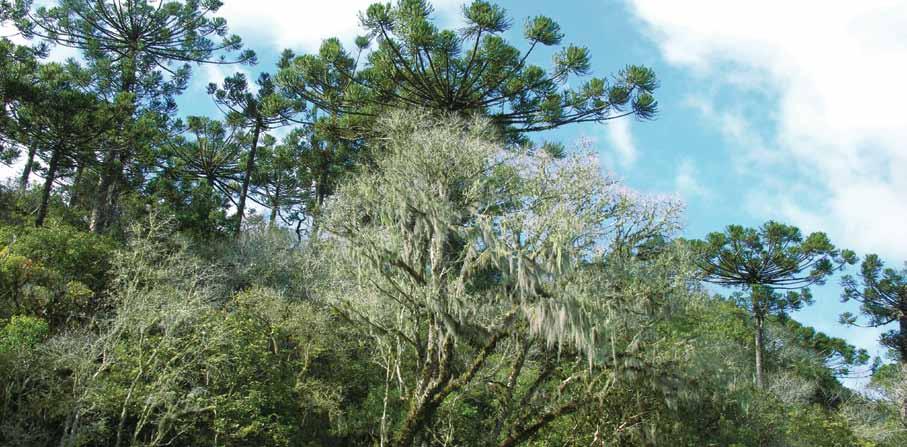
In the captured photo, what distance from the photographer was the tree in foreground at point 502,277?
1124 cm

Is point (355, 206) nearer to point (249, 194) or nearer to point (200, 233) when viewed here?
point (200, 233)

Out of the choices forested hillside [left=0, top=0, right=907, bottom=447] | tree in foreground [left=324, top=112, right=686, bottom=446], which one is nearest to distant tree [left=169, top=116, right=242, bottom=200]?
forested hillside [left=0, top=0, right=907, bottom=447]

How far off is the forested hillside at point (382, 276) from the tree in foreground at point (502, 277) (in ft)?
0.20

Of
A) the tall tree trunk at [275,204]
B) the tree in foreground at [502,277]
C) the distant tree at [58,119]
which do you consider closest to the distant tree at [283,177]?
the tall tree trunk at [275,204]

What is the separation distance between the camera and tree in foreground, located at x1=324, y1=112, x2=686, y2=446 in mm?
11242

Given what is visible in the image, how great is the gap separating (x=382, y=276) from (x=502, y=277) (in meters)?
2.43

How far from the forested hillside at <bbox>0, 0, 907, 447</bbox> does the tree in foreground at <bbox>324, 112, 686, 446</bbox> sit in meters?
0.06

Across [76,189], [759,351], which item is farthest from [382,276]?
[76,189]

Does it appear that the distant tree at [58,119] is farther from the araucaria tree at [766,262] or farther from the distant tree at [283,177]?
the araucaria tree at [766,262]

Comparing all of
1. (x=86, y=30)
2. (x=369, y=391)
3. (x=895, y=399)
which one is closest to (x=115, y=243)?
(x=369, y=391)

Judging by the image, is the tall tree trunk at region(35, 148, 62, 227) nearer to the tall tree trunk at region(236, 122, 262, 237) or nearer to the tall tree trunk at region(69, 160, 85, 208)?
the tall tree trunk at region(236, 122, 262, 237)

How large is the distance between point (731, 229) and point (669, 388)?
1570 centimetres

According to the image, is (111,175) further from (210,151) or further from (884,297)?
(884,297)

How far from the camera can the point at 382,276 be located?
12789 millimetres
